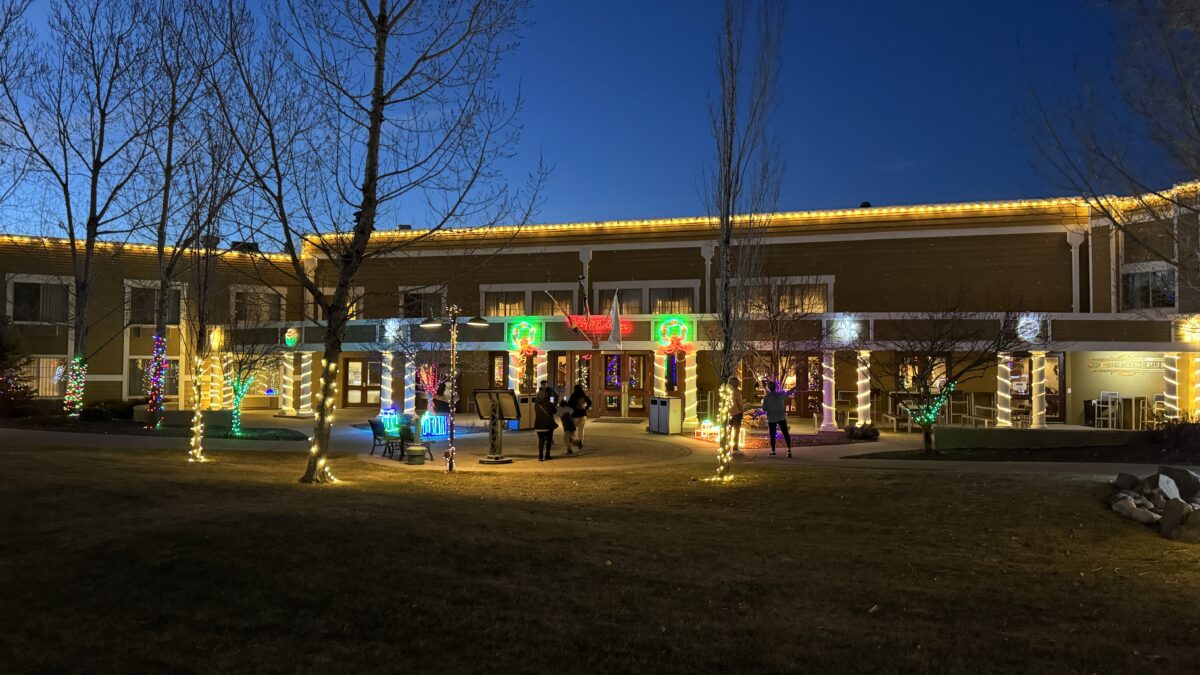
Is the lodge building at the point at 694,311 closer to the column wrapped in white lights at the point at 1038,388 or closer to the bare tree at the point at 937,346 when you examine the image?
the column wrapped in white lights at the point at 1038,388

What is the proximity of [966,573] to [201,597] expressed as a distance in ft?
21.4

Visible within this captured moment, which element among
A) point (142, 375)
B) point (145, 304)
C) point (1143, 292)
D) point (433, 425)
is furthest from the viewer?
point (142, 375)

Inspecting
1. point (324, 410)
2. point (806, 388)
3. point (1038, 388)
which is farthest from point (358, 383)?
point (1038, 388)

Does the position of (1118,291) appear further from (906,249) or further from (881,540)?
(881,540)

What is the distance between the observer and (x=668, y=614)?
18.1 feet

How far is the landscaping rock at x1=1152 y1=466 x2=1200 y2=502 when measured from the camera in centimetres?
1007

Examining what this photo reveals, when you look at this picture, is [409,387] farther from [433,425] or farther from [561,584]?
[561,584]

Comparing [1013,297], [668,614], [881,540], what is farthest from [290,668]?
[1013,297]

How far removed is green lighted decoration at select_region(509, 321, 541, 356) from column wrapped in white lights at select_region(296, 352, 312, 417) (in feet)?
27.6

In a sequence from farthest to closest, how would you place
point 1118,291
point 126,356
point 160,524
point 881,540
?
point 126,356, point 1118,291, point 881,540, point 160,524

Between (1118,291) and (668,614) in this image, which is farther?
(1118,291)

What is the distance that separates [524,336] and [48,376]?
1958 centimetres

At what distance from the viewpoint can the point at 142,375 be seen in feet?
105

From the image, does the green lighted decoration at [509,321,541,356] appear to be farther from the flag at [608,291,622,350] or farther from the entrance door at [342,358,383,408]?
the entrance door at [342,358,383,408]
